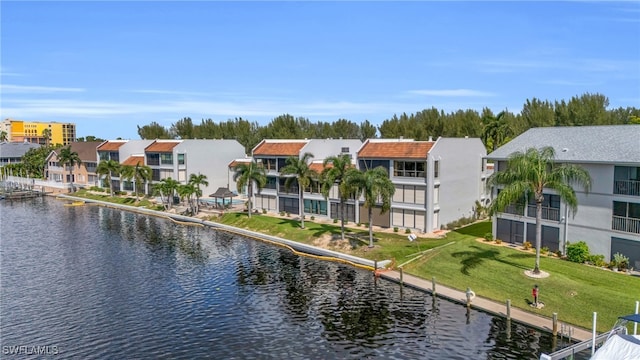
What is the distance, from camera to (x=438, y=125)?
380 feet

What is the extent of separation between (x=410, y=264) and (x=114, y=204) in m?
76.9

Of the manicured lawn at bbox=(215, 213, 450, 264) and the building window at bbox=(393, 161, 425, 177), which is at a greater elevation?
the building window at bbox=(393, 161, 425, 177)

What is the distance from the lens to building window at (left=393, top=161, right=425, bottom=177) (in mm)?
65450

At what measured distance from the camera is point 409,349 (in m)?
34.5

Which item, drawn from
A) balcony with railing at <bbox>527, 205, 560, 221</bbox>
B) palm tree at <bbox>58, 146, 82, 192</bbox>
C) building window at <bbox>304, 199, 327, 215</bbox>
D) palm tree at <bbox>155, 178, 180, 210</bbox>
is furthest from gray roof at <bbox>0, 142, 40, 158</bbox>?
balcony with railing at <bbox>527, 205, 560, 221</bbox>

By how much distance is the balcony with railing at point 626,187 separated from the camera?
45.5 meters

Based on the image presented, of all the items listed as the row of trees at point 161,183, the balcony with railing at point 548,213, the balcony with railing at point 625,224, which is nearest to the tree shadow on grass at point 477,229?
the balcony with railing at point 548,213

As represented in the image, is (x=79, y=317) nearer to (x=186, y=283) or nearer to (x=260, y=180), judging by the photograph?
(x=186, y=283)

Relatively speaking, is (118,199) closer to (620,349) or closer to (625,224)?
(625,224)

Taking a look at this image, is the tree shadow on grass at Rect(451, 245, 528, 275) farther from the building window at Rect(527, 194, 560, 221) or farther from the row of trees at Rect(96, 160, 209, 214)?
the row of trees at Rect(96, 160, 209, 214)

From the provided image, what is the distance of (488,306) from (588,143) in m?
23.6

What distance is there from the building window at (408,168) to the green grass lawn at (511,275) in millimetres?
8691

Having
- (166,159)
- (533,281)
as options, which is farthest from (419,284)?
(166,159)

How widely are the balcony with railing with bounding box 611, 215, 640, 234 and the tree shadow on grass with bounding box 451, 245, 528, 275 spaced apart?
343 inches
